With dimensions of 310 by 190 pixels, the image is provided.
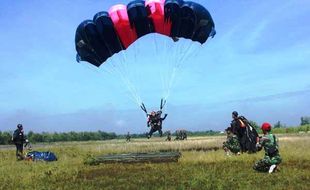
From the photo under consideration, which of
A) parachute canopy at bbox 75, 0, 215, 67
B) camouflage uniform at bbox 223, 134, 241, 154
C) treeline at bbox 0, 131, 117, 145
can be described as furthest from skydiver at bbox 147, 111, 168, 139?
treeline at bbox 0, 131, 117, 145

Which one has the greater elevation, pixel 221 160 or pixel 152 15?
pixel 152 15

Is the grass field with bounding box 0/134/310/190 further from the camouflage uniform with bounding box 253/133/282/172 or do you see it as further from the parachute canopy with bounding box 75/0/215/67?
the parachute canopy with bounding box 75/0/215/67

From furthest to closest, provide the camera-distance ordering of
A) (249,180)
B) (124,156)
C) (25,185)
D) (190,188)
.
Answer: (124,156) < (25,185) < (249,180) < (190,188)

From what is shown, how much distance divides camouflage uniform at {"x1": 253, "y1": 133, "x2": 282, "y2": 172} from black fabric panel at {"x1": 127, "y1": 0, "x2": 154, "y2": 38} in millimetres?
10943

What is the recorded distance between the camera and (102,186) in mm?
14016

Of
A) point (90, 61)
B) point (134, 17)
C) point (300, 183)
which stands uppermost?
point (134, 17)

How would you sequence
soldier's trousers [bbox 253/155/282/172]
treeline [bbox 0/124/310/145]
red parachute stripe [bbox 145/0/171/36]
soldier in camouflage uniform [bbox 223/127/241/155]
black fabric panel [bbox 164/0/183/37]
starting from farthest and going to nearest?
treeline [bbox 0/124/310/145] → red parachute stripe [bbox 145/0/171/36] → black fabric panel [bbox 164/0/183/37] → soldier in camouflage uniform [bbox 223/127/241/155] → soldier's trousers [bbox 253/155/282/172]

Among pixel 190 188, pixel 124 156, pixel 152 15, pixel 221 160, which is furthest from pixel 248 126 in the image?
pixel 190 188

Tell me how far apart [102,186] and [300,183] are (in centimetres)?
520

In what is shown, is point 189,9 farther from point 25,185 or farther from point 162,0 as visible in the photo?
point 25,185

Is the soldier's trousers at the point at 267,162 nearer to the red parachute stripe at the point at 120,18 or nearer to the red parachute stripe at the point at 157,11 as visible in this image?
the red parachute stripe at the point at 157,11

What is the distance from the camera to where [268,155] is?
53.2 ft

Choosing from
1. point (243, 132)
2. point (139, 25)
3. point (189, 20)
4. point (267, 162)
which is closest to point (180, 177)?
point (267, 162)

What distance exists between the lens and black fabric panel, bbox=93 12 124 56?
25328 millimetres
